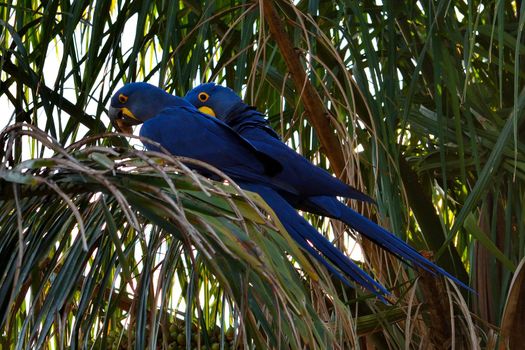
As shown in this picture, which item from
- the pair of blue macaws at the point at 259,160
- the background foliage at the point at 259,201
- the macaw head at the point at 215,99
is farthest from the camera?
the macaw head at the point at 215,99

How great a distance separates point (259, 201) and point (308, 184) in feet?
1.47

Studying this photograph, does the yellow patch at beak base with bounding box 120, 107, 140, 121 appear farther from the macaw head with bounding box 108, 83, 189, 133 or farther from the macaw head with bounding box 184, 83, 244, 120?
the macaw head with bounding box 184, 83, 244, 120

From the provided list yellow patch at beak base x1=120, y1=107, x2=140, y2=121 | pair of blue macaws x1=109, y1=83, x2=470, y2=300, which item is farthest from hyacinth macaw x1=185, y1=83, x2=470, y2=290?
yellow patch at beak base x1=120, y1=107, x2=140, y2=121

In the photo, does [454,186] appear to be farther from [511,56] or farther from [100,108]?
[100,108]

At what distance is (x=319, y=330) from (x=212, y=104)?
86cm

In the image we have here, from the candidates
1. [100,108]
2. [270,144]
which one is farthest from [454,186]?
[100,108]

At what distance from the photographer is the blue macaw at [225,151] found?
3.69 feet

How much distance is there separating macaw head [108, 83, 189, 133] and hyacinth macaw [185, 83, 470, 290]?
10cm

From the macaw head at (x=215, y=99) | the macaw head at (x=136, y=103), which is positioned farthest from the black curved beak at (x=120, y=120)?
the macaw head at (x=215, y=99)

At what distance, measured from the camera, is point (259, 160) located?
129cm

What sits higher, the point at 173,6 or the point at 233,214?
the point at 173,6

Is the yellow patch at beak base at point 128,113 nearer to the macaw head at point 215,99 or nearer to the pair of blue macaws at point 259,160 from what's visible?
the pair of blue macaws at point 259,160

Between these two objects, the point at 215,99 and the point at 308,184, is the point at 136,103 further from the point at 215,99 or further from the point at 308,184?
the point at 308,184

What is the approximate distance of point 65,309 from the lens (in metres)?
0.82
